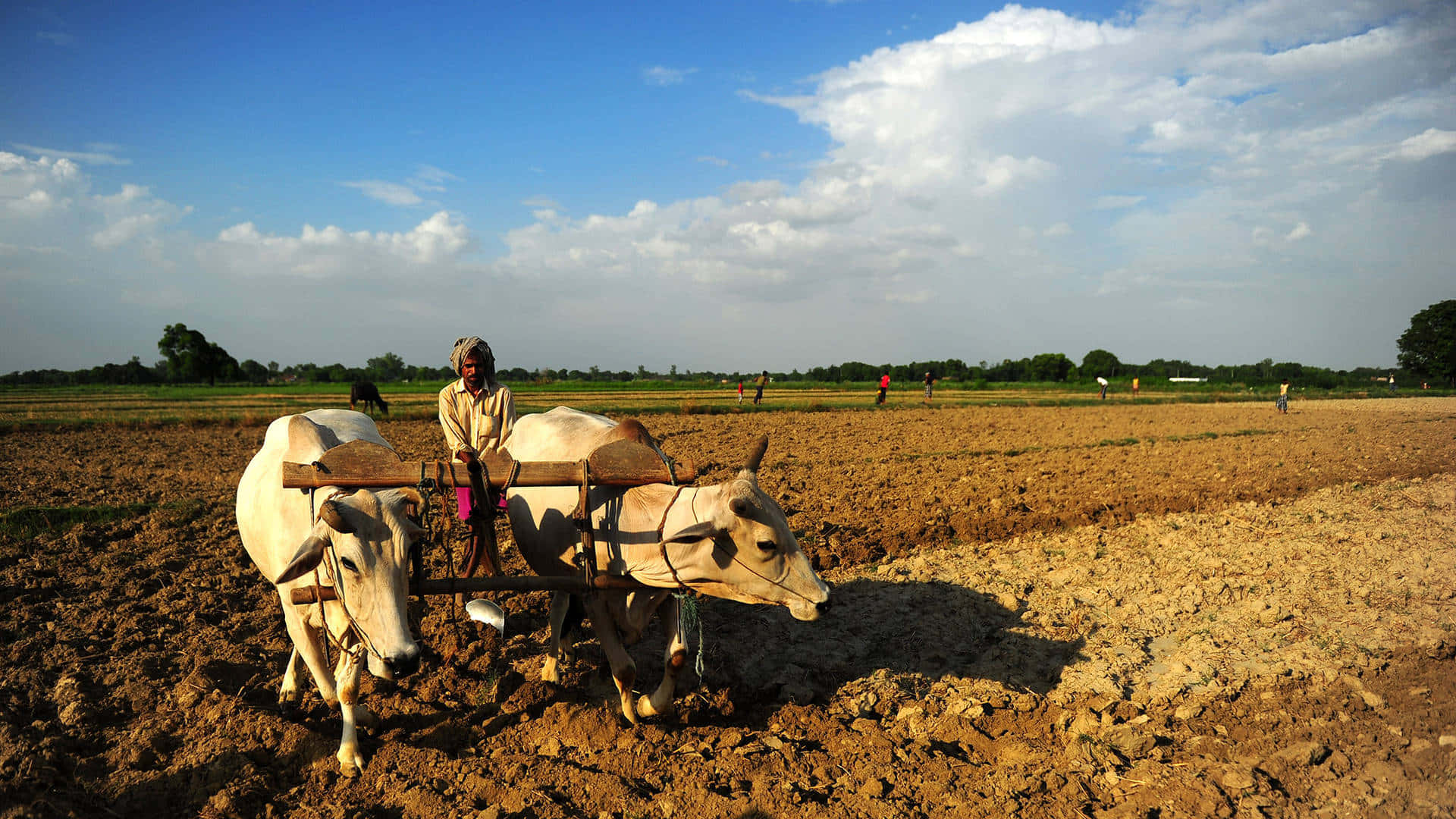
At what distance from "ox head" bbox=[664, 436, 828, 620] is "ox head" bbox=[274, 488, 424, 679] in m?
1.37

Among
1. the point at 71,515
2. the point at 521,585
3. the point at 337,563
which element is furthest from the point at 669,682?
the point at 71,515

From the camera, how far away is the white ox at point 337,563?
11.8 feet

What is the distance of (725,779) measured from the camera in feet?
12.9

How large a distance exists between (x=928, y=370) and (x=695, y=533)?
155 ft

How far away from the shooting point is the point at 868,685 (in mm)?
5078

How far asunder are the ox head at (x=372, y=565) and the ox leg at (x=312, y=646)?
0.65 meters

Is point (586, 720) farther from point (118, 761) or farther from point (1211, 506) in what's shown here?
point (1211, 506)

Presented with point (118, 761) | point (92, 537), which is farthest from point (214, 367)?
point (118, 761)

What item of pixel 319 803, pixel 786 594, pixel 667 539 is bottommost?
pixel 319 803

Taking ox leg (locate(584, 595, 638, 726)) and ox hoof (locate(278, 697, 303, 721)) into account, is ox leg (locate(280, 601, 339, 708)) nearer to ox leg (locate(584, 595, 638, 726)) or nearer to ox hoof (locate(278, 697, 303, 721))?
ox hoof (locate(278, 697, 303, 721))

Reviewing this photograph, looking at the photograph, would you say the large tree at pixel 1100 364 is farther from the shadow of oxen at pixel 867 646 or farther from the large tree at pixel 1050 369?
the shadow of oxen at pixel 867 646

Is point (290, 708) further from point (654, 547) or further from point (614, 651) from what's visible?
point (654, 547)

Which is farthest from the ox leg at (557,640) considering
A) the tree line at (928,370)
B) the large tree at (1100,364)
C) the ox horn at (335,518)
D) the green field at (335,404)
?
the large tree at (1100,364)

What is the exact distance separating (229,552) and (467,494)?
5.28m
